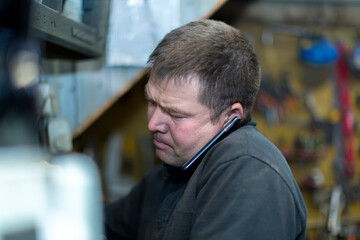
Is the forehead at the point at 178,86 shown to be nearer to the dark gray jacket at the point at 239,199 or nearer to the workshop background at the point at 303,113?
the dark gray jacket at the point at 239,199

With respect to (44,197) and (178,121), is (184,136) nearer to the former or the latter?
(178,121)

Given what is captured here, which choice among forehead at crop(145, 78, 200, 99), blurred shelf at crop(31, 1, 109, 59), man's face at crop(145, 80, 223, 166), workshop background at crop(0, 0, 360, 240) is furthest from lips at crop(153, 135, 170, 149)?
workshop background at crop(0, 0, 360, 240)

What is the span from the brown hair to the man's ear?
12 mm

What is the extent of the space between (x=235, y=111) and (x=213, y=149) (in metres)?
0.14

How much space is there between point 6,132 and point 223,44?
702 millimetres

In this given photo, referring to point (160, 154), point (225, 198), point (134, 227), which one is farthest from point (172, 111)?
point (134, 227)

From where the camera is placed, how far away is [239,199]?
79 centimetres

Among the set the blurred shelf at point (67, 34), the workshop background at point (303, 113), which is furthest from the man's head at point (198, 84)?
the workshop background at point (303, 113)

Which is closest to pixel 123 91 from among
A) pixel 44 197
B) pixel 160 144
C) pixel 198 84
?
pixel 160 144

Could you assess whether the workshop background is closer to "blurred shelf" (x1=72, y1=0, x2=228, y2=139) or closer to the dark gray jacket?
"blurred shelf" (x1=72, y1=0, x2=228, y2=139)

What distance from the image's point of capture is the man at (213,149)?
2.61 feet

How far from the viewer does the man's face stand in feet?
3.26

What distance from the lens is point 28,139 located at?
0.38 m

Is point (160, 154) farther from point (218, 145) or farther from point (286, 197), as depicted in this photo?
point (286, 197)
